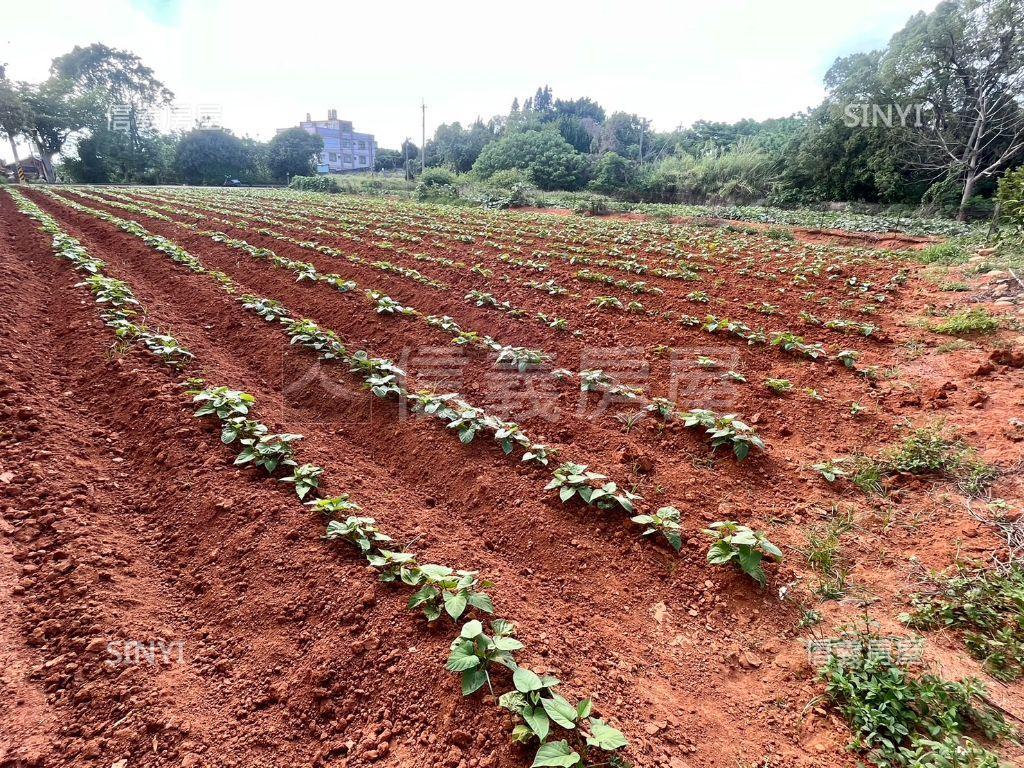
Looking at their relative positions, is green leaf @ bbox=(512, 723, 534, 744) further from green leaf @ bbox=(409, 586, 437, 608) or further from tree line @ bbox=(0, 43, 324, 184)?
tree line @ bbox=(0, 43, 324, 184)

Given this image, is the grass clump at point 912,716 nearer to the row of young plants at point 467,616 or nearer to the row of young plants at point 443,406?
the row of young plants at point 467,616

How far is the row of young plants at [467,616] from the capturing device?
6.22 ft

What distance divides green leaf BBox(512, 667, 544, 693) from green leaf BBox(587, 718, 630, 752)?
26cm

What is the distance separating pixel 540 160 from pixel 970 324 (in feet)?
145

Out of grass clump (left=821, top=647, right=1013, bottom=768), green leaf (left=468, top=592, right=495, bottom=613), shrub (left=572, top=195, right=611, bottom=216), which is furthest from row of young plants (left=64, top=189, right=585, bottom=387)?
shrub (left=572, top=195, right=611, bottom=216)

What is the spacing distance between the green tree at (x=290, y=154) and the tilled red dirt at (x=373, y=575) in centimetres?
6040

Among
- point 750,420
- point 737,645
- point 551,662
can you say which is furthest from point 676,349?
point 551,662

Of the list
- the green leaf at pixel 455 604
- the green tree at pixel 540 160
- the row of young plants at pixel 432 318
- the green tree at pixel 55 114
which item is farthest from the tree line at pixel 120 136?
the green leaf at pixel 455 604

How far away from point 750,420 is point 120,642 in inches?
200

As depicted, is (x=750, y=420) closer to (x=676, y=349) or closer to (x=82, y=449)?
(x=676, y=349)

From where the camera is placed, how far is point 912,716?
6.79ft

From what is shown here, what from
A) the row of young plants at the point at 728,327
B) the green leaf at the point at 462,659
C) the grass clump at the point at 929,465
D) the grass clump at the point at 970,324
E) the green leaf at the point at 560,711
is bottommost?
the green leaf at the point at 560,711

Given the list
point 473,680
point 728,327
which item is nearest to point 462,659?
point 473,680

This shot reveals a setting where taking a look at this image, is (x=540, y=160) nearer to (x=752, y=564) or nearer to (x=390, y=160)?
(x=390, y=160)
